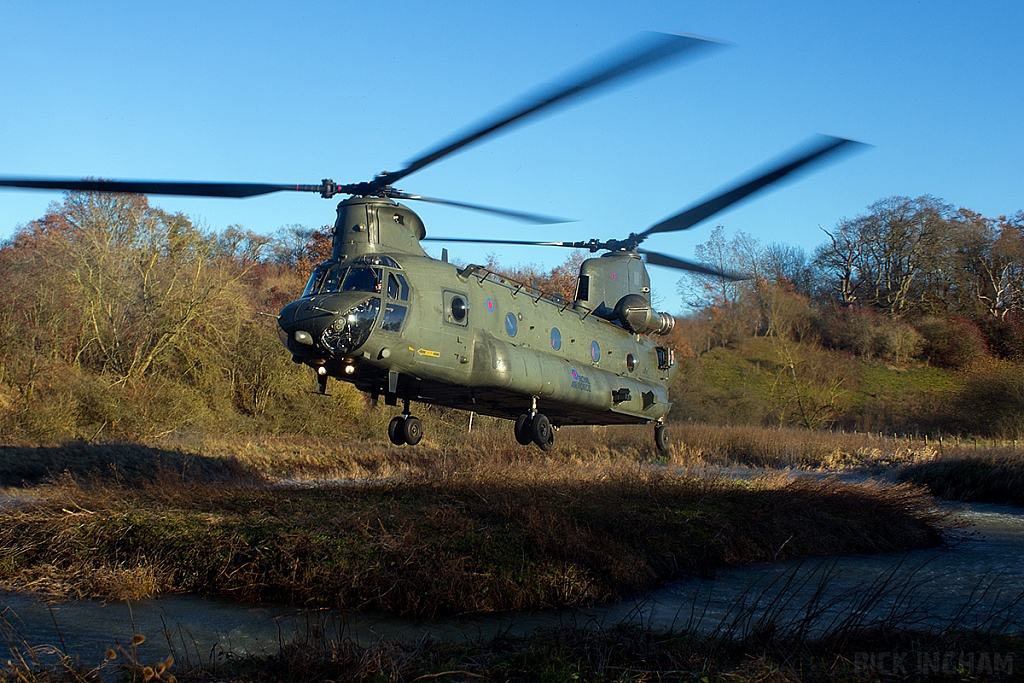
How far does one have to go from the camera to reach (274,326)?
3762cm

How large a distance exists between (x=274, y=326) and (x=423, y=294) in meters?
24.6

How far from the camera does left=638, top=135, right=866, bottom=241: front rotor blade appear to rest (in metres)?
11.3

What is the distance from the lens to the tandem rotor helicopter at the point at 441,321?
43.6 feet

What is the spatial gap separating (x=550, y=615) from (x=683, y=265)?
9193 mm

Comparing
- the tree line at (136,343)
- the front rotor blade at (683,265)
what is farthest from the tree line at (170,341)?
the front rotor blade at (683,265)

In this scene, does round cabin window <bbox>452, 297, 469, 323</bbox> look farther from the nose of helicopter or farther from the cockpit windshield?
the nose of helicopter

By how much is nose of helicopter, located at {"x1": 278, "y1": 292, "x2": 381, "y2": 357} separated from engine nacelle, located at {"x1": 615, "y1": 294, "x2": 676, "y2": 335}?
27.2ft

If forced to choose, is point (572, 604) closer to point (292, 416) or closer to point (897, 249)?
point (292, 416)

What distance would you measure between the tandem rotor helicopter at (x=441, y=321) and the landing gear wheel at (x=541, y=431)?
24 mm

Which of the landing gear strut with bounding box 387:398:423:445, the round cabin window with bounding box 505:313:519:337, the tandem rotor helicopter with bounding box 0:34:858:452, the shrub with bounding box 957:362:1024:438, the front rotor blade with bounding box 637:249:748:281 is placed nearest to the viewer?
the tandem rotor helicopter with bounding box 0:34:858:452

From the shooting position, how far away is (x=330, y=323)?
13.4m

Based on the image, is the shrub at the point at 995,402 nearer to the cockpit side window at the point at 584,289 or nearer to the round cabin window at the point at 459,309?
the cockpit side window at the point at 584,289

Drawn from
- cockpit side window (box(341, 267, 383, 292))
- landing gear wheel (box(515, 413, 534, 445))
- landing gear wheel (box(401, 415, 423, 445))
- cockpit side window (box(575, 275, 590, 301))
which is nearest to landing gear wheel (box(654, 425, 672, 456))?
cockpit side window (box(575, 275, 590, 301))

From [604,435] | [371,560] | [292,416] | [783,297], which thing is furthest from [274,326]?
[783,297]
